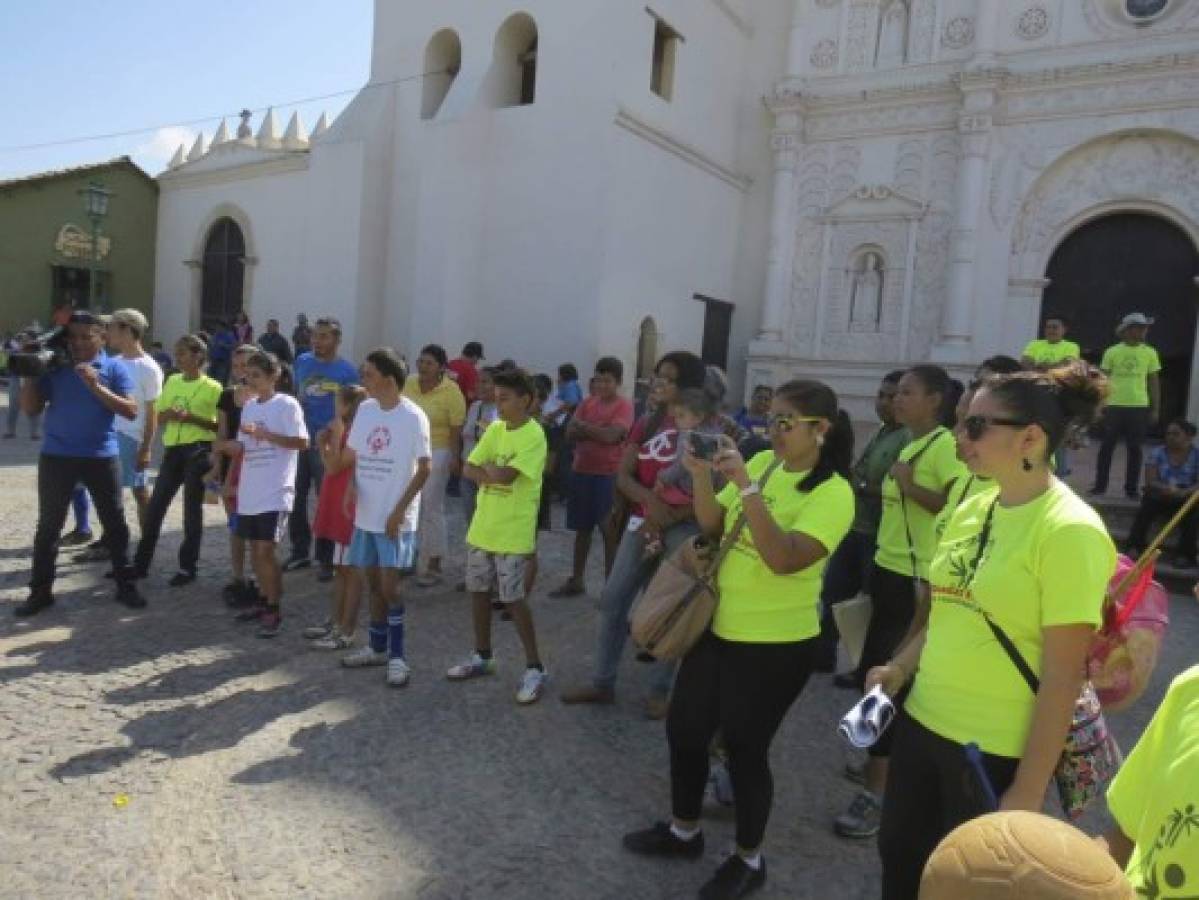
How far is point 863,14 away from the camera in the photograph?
16.1 m

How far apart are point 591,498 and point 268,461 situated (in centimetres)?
224

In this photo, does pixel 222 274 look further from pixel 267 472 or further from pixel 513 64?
pixel 267 472

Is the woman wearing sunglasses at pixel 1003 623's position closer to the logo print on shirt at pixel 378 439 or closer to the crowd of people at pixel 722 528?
the crowd of people at pixel 722 528

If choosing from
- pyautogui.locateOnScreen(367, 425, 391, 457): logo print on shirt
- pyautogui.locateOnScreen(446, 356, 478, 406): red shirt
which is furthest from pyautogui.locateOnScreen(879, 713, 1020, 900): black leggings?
pyautogui.locateOnScreen(446, 356, 478, 406): red shirt

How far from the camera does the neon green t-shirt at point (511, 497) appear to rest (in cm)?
431

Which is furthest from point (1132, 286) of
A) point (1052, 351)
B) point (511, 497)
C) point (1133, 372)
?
point (511, 497)

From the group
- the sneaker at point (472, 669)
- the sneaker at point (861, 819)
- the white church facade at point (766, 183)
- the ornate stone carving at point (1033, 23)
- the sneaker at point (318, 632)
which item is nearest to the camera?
the sneaker at point (861, 819)

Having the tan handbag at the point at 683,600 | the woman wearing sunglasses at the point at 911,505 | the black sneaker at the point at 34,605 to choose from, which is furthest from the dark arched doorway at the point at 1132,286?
the black sneaker at the point at 34,605

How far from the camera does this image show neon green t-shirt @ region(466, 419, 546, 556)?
14.1 feet

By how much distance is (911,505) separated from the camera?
3.64 meters

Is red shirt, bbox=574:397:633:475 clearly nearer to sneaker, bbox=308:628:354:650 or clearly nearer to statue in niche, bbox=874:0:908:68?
sneaker, bbox=308:628:354:650

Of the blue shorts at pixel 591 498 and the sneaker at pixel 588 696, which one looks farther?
the blue shorts at pixel 591 498

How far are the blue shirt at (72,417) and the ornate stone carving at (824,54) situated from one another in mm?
15050

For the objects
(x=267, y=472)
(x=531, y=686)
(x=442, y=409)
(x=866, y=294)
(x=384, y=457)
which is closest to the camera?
(x=531, y=686)
